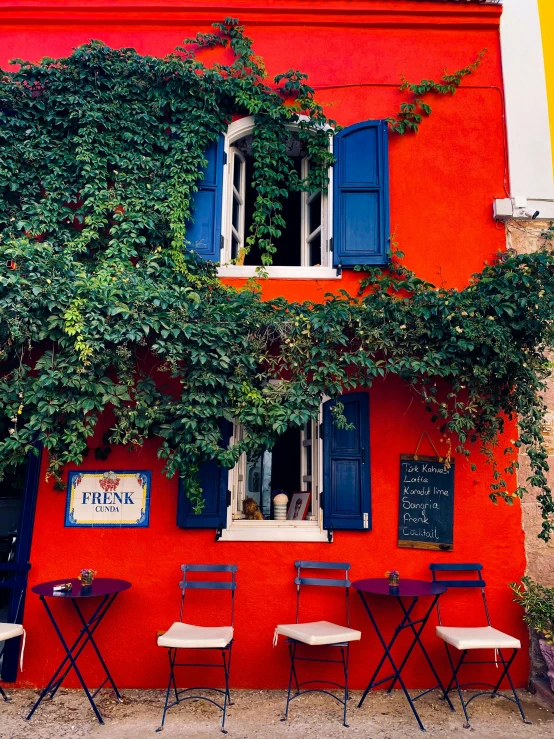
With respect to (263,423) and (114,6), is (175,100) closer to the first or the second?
(114,6)

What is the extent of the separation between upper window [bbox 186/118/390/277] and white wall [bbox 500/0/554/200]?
1.35 meters

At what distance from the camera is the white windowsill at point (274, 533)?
5.21 meters

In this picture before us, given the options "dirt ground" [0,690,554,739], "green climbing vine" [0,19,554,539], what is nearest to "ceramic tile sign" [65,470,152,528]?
"green climbing vine" [0,19,554,539]

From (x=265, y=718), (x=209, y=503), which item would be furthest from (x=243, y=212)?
(x=265, y=718)

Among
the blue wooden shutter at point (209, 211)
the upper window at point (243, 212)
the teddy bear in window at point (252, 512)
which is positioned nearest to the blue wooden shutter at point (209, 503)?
the teddy bear in window at point (252, 512)

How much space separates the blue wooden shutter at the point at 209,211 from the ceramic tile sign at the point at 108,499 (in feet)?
7.24

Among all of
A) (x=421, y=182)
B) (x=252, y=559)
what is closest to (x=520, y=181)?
(x=421, y=182)

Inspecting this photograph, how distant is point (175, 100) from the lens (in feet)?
19.1

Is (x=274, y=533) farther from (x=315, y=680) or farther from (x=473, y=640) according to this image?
(x=473, y=640)

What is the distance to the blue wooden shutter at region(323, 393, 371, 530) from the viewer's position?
522 cm

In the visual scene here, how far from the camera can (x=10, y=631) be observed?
461 cm

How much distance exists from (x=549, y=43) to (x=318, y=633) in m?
6.29

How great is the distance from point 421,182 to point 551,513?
3.37 m

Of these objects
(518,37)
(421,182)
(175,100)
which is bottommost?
(421,182)
